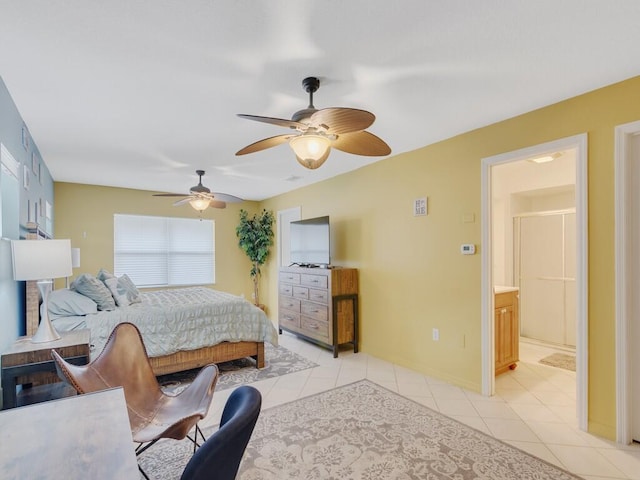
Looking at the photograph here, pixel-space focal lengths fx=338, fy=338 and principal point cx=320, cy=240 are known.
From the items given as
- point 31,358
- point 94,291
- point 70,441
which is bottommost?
point 31,358

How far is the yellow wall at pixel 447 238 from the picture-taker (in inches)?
93.7

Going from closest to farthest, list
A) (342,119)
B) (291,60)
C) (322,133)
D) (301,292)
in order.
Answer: (342,119) → (291,60) → (322,133) → (301,292)

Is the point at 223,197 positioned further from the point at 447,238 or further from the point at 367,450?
the point at 367,450

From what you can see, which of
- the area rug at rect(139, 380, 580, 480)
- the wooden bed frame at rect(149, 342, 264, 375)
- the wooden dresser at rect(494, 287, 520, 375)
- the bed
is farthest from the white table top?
the wooden dresser at rect(494, 287, 520, 375)

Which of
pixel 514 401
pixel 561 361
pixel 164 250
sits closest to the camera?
pixel 514 401

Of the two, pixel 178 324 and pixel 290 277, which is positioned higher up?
pixel 290 277

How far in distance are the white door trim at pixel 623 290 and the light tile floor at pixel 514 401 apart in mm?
210

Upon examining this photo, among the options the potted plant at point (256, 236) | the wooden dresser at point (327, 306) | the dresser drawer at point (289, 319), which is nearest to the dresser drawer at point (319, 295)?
the wooden dresser at point (327, 306)

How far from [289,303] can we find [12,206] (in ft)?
11.4

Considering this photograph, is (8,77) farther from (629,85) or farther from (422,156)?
(629,85)

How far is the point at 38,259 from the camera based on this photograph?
227cm

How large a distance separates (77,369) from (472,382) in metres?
3.16

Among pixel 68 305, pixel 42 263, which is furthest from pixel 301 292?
pixel 42 263

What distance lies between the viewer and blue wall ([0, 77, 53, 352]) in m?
2.23
